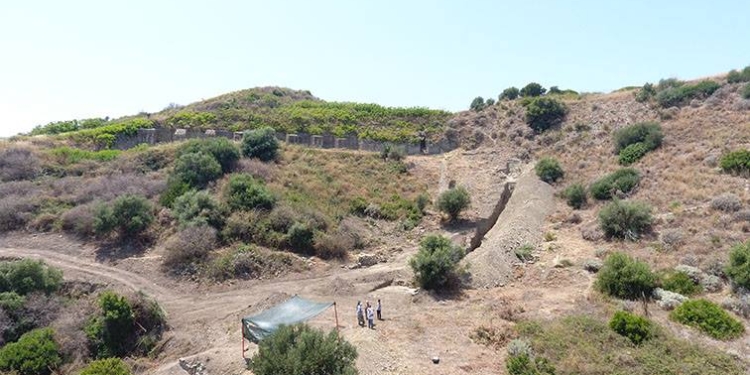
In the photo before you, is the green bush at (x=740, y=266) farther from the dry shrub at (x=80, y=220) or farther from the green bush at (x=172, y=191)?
the dry shrub at (x=80, y=220)

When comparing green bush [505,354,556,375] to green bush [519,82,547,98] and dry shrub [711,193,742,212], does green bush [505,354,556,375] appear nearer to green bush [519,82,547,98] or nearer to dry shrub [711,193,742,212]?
dry shrub [711,193,742,212]

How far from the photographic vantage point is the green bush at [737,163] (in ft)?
93.2

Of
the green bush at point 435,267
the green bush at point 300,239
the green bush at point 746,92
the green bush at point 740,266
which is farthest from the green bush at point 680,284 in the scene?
the green bush at point 746,92

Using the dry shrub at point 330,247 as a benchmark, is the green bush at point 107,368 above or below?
below

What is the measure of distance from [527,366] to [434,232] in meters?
18.5

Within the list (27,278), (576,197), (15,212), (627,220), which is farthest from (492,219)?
(15,212)

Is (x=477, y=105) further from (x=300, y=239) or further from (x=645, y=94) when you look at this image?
(x=300, y=239)

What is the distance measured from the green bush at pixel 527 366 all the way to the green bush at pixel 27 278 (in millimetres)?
20340

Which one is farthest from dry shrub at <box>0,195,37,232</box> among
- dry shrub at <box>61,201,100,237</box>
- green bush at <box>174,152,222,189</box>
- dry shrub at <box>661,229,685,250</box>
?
dry shrub at <box>661,229,685,250</box>

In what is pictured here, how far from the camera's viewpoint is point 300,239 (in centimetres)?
2864

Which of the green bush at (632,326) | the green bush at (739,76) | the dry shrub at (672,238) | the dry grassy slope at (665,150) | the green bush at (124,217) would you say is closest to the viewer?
the green bush at (632,326)

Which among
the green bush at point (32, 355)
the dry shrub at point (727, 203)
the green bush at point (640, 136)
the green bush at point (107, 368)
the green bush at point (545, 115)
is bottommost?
the green bush at point (32, 355)

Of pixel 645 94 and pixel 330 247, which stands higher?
pixel 645 94

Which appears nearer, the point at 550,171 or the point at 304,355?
the point at 304,355
